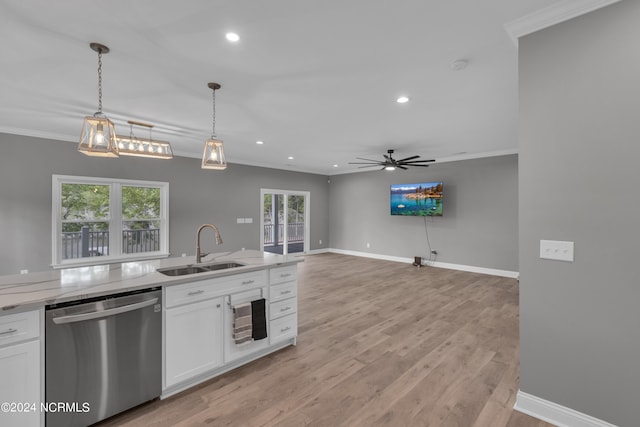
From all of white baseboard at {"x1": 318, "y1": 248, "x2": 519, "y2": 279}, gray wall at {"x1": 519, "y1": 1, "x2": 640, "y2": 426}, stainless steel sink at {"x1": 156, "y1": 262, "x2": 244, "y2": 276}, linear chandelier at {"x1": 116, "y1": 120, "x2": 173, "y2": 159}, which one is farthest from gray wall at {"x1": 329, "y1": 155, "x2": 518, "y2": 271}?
linear chandelier at {"x1": 116, "y1": 120, "x2": 173, "y2": 159}

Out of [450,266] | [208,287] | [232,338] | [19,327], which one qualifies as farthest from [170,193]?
[450,266]

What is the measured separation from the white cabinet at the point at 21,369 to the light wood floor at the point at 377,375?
0.49 meters

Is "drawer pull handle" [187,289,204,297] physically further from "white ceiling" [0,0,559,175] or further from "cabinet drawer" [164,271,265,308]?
"white ceiling" [0,0,559,175]

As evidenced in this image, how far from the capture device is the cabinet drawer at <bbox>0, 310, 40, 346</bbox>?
1.53m

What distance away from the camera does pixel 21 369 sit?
1569 millimetres

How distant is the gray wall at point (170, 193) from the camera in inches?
179

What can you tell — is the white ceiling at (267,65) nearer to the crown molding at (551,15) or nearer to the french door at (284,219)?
the crown molding at (551,15)

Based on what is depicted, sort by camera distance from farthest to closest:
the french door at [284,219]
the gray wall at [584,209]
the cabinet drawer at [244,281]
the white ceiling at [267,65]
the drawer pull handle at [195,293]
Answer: the french door at [284,219] → the cabinet drawer at [244,281] → the drawer pull handle at [195,293] → the white ceiling at [267,65] → the gray wall at [584,209]

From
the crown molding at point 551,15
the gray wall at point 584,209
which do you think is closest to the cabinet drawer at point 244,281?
the gray wall at point 584,209

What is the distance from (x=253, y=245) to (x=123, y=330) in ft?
18.9

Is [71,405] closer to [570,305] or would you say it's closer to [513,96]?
[570,305]

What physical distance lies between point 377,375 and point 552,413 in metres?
1.21

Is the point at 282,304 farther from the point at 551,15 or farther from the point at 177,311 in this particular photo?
the point at 551,15

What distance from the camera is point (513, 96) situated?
3.18 m
